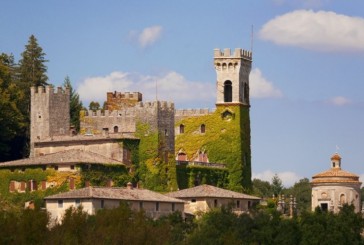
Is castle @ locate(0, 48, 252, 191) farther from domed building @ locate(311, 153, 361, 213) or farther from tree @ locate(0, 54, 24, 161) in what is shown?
domed building @ locate(311, 153, 361, 213)

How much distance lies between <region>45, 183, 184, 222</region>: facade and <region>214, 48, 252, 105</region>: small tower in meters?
18.4

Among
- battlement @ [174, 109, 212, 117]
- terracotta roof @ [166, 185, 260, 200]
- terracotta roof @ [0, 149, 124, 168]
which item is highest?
battlement @ [174, 109, 212, 117]

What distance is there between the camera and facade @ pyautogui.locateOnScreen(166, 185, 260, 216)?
112 metres

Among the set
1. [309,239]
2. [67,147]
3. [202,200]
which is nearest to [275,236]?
[309,239]

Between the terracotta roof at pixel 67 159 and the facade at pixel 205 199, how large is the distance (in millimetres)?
5047

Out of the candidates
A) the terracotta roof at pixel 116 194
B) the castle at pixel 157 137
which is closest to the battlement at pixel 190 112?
the castle at pixel 157 137

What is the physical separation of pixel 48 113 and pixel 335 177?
2327 centimetres

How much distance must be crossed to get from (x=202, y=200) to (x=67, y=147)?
10727 mm

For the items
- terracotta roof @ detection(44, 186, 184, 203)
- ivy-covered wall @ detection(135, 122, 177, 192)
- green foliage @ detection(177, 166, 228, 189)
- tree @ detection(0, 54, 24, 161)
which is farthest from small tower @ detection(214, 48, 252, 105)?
terracotta roof @ detection(44, 186, 184, 203)

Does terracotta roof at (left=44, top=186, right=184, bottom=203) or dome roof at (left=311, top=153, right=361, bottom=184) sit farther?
dome roof at (left=311, top=153, right=361, bottom=184)

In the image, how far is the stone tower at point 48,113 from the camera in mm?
118312

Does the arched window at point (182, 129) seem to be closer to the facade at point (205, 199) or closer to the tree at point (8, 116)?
the tree at point (8, 116)

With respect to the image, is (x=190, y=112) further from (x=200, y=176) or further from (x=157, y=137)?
(x=157, y=137)

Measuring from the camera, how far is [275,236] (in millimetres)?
100000
